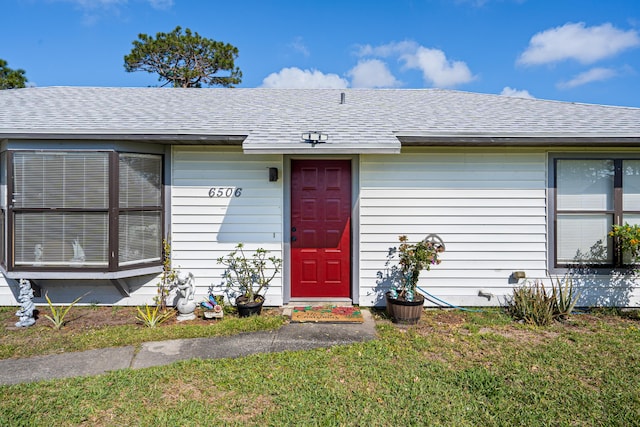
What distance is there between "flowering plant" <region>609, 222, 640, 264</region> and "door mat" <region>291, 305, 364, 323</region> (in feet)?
12.6

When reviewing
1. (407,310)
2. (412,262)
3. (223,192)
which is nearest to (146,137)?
(223,192)

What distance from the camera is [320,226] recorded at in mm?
5527

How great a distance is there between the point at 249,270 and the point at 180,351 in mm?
1640

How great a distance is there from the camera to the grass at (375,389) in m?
2.67

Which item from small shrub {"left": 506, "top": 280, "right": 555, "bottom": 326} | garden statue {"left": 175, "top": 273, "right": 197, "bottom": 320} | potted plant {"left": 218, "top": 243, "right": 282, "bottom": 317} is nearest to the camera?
small shrub {"left": 506, "top": 280, "right": 555, "bottom": 326}

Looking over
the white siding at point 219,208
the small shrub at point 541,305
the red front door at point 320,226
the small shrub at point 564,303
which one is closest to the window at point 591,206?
the small shrub at point 564,303

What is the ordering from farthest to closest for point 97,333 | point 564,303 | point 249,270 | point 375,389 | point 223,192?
point 223,192 < point 249,270 < point 564,303 < point 97,333 < point 375,389

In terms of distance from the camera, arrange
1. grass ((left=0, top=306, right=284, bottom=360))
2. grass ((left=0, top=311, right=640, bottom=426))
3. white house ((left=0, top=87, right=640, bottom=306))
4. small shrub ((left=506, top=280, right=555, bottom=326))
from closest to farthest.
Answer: grass ((left=0, top=311, right=640, bottom=426))
grass ((left=0, top=306, right=284, bottom=360))
small shrub ((left=506, top=280, right=555, bottom=326))
white house ((left=0, top=87, right=640, bottom=306))

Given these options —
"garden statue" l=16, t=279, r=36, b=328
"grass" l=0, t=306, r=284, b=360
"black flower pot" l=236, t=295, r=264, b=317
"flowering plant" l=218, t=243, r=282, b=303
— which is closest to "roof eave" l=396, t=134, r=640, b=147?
"flowering plant" l=218, t=243, r=282, b=303

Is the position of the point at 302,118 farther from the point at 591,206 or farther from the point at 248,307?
the point at 591,206

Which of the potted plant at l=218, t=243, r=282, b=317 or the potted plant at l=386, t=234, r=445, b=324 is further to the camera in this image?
the potted plant at l=218, t=243, r=282, b=317

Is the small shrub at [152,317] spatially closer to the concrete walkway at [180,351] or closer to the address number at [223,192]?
the concrete walkway at [180,351]

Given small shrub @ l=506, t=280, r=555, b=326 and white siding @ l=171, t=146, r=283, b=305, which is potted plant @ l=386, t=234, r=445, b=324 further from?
white siding @ l=171, t=146, r=283, b=305

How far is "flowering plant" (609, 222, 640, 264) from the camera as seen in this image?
15.7 feet
